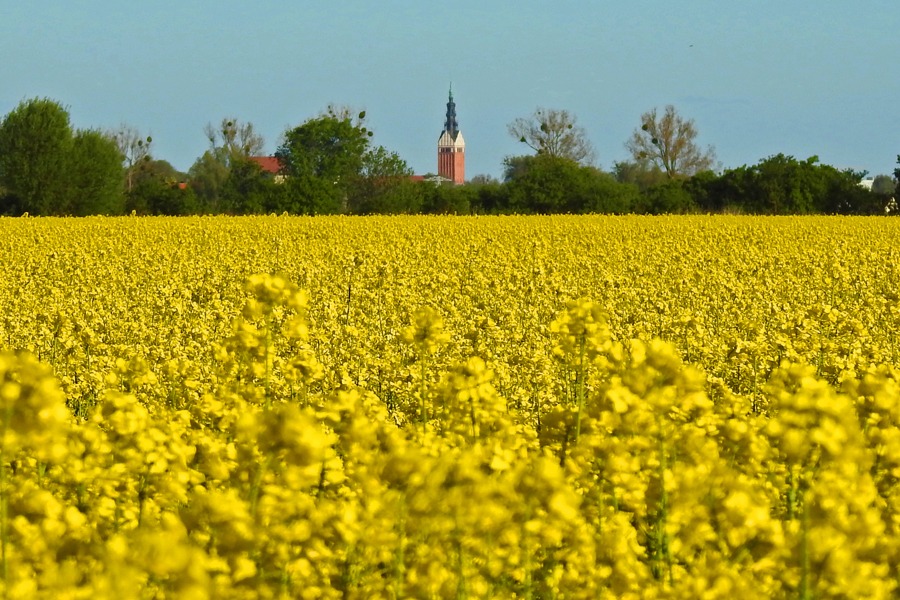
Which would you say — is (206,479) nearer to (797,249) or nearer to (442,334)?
(442,334)

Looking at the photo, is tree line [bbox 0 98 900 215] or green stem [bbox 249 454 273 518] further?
tree line [bbox 0 98 900 215]

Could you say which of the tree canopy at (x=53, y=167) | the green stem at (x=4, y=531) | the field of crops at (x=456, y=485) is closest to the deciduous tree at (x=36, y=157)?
the tree canopy at (x=53, y=167)

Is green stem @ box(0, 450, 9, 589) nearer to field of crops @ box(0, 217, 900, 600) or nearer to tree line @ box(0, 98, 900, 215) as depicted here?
field of crops @ box(0, 217, 900, 600)

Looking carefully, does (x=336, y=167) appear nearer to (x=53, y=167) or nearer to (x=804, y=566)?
(x=53, y=167)

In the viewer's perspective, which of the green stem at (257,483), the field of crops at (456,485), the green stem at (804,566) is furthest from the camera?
the green stem at (257,483)

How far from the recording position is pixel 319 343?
11680 mm

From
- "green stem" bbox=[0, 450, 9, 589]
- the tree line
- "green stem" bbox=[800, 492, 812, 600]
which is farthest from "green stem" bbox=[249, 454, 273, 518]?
the tree line

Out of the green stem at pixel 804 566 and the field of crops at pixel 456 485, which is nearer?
the green stem at pixel 804 566

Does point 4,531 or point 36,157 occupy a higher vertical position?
point 36,157

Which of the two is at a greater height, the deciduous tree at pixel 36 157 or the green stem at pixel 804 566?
the deciduous tree at pixel 36 157

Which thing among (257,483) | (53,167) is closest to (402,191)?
(53,167)

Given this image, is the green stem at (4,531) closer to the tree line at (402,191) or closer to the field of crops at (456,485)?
the field of crops at (456,485)

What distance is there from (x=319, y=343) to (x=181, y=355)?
5.11 ft

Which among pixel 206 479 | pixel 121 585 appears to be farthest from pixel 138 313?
pixel 121 585
